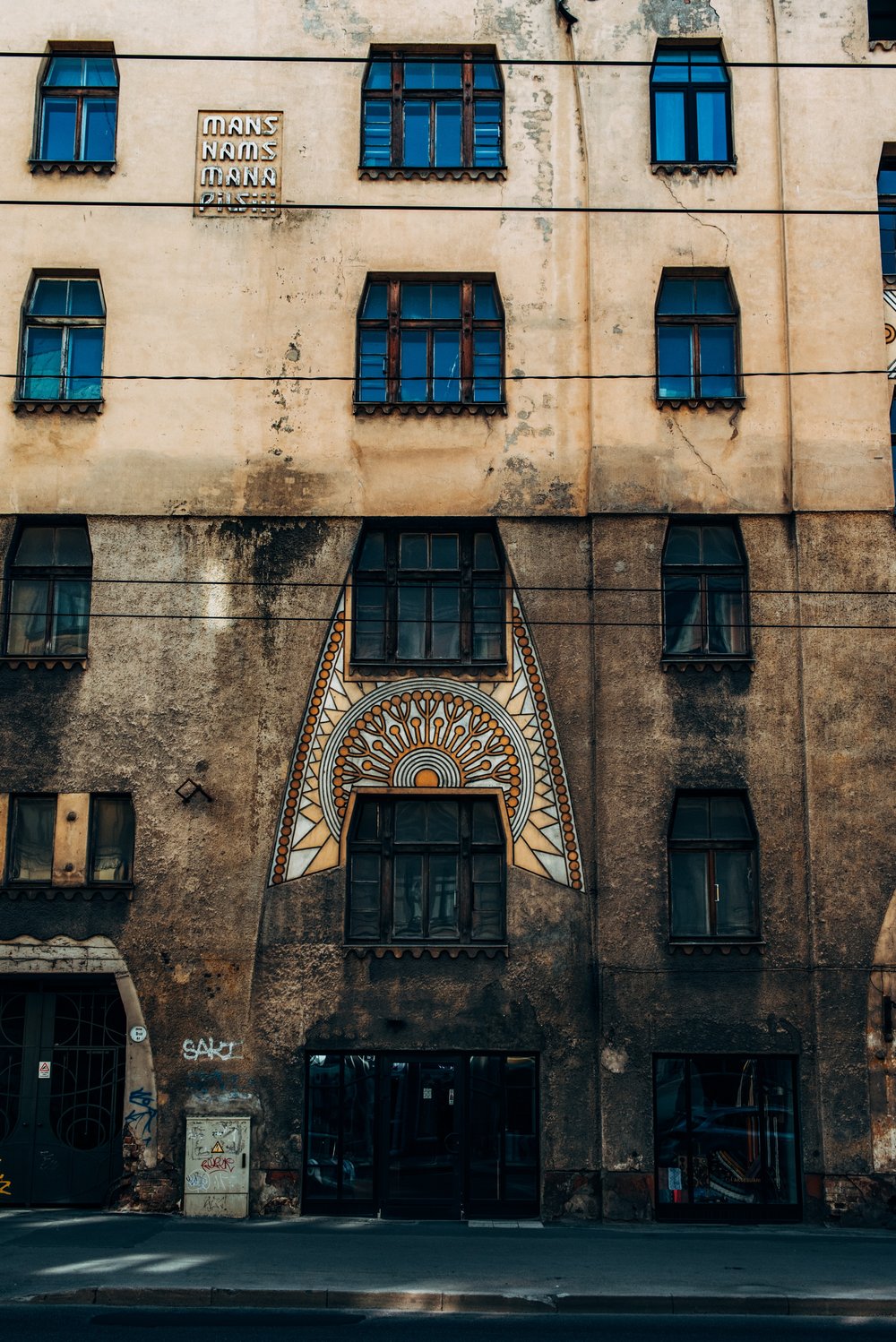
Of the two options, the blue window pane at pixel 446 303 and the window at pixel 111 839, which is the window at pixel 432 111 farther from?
the window at pixel 111 839

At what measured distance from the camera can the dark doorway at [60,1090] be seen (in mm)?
18984

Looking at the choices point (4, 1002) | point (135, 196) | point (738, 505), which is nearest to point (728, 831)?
point (738, 505)

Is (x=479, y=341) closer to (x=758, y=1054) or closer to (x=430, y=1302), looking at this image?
(x=758, y=1054)

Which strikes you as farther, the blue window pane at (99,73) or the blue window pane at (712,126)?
the blue window pane at (99,73)

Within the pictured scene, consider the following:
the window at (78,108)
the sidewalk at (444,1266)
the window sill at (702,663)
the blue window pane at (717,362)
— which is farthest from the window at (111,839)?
the blue window pane at (717,362)

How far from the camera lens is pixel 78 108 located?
21328mm

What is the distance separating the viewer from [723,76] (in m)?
21.3

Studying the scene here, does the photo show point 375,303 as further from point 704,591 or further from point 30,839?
point 30,839

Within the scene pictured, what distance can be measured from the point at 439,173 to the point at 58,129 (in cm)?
562

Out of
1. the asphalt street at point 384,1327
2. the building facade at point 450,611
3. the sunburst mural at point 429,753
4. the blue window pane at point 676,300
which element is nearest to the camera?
the asphalt street at point 384,1327

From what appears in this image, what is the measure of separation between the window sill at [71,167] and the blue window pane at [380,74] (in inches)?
156

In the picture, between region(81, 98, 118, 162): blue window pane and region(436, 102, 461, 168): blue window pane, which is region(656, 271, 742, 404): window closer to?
region(436, 102, 461, 168): blue window pane

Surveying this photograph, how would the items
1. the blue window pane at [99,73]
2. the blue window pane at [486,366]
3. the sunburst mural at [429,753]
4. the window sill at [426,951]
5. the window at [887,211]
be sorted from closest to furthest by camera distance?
1. the window sill at [426,951]
2. the sunburst mural at [429,753]
3. the blue window pane at [486,366]
4. the window at [887,211]
5. the blue window pane at [99,73]

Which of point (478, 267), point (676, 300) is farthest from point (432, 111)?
A: point (676, 300)
